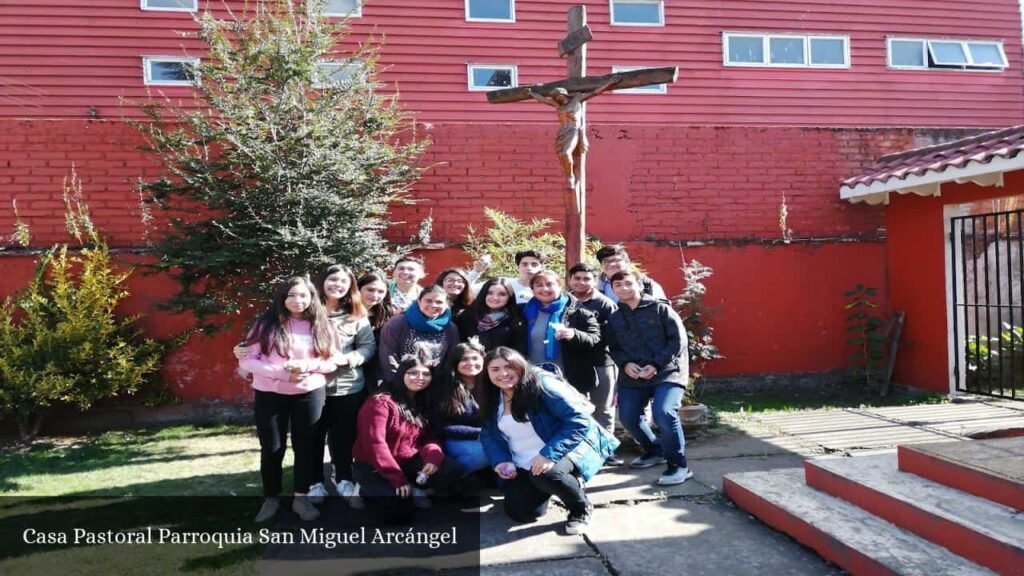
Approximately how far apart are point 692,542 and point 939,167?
5.10 metres

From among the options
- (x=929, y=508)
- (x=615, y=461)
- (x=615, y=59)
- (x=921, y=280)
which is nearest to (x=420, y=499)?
(x=615, y=461)

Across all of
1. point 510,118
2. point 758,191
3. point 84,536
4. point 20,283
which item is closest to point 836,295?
point 758,191

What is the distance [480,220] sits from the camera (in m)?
7.48

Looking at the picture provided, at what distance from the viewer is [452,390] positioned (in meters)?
4.09

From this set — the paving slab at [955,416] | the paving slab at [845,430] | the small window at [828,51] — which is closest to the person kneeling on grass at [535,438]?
the paving slab at [845,430]

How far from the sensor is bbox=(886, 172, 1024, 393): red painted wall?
7.36m

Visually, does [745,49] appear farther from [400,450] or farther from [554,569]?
[554,569]

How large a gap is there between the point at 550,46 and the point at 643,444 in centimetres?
805

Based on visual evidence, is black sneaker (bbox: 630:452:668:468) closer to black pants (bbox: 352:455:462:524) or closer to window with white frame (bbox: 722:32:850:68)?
black pants (bbox: 352:455:462:524)

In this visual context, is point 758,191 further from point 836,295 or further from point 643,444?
point 643,444

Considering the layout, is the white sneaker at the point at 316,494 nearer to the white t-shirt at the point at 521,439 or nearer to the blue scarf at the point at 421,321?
the blue scarf at the point at 421,321

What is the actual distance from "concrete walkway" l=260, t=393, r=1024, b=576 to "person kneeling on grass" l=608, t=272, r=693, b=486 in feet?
0.96

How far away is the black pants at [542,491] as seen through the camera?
362 cm

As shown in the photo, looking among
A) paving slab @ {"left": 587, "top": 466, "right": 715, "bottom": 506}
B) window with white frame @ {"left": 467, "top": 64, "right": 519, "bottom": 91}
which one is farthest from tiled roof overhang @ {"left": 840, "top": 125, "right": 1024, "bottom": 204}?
window with white frame @ {"left": 467, "top": 64, "right": 519, "bottom": 91}
